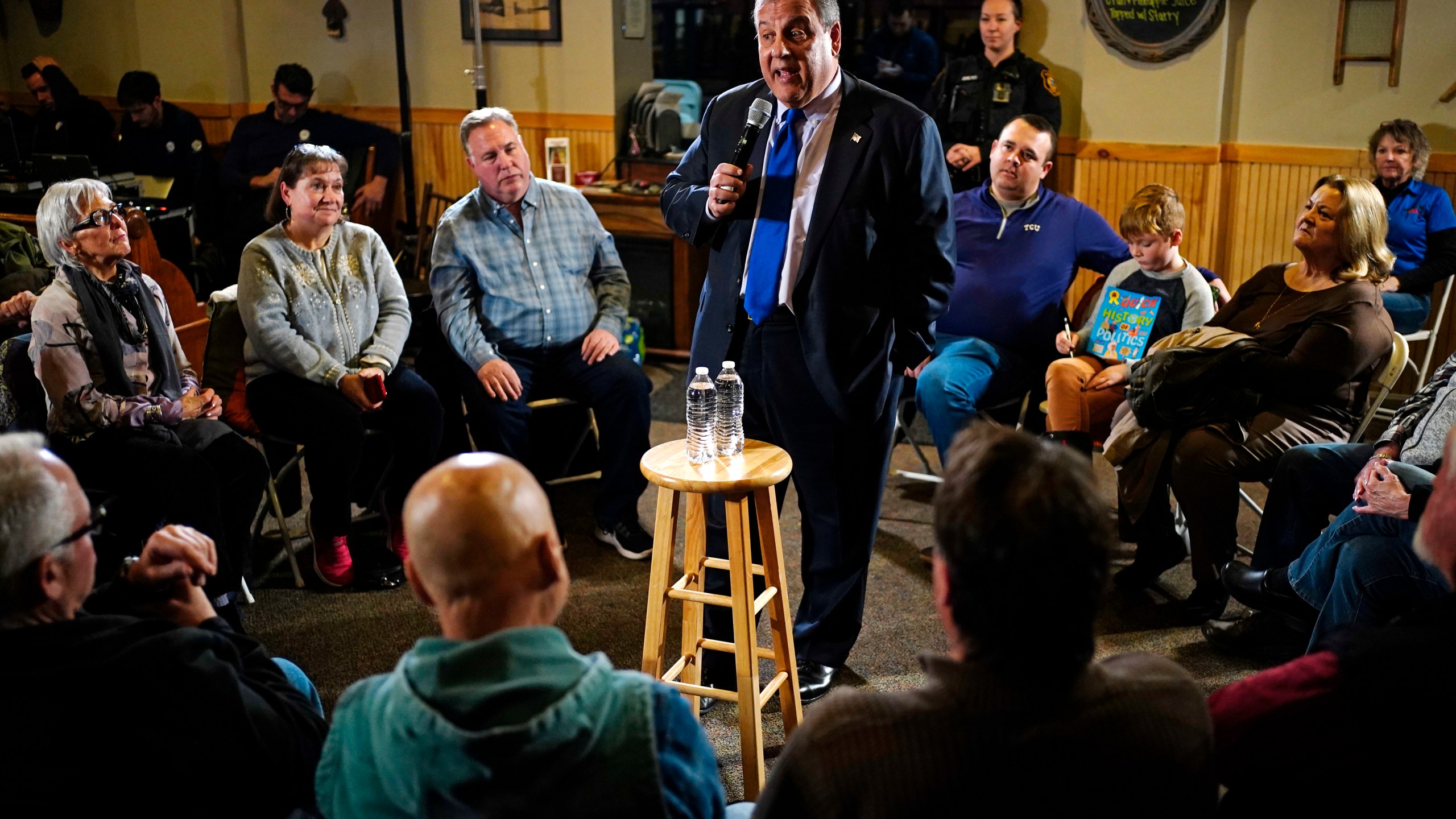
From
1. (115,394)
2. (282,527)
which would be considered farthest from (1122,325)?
(115,394)

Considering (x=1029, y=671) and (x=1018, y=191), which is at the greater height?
(x=1018, y=191)

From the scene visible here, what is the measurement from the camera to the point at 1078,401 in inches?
136

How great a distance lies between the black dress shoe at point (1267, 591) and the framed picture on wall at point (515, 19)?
448cm

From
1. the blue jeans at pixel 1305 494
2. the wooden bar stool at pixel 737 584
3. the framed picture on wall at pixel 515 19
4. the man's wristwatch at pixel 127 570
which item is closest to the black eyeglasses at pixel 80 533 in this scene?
the man's wristwatch at pixel 127 570

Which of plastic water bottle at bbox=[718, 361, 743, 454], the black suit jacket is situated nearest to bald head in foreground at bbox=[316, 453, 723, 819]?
plastic water bottle at bbox=[718, 361, 743, 454]

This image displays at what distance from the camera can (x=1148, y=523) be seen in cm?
327

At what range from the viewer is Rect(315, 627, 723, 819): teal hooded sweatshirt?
1.17 meters

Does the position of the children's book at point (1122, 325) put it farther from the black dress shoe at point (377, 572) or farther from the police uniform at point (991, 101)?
the black dress shoe at point (377, 572)

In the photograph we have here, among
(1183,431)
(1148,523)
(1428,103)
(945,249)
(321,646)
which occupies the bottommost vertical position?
(321,646)

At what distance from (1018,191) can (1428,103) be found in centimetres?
216

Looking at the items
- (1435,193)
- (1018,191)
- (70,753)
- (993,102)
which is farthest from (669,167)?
(70,753)

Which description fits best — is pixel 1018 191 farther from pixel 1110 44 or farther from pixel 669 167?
pixel 669 167

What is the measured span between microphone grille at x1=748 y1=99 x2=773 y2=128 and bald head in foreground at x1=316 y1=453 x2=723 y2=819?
1.45 m

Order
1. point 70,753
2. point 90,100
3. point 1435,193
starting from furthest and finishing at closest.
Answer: point 90,100 → point 1435,193 → point 70,753
